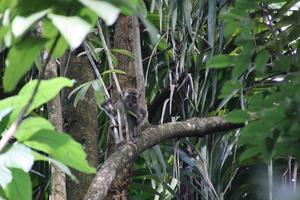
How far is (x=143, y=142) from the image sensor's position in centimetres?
184

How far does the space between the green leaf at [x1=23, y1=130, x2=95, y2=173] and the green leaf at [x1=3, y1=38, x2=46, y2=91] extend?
0.09 meters

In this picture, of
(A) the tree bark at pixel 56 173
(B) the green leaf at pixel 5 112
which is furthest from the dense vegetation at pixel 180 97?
(A) the tree bark at pixel 56 173

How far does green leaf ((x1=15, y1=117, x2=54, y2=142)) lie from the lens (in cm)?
70

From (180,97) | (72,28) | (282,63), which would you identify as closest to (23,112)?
(72,28)

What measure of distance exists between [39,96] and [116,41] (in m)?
1.61

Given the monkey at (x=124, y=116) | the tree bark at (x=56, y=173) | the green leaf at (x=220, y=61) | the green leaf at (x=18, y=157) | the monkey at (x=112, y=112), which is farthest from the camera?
the monkey at (x=112, y=112)

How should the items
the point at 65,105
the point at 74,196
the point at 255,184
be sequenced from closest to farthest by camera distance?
the point at 74,196, the point at 65,105, the point at 255,184

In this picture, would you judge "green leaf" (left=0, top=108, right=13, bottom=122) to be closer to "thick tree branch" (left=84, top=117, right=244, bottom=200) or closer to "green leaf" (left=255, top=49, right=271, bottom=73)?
"green leaf" (left=255, top=49, right=271, bottom=73)

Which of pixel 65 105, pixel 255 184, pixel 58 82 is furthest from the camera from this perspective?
pixel 255 184

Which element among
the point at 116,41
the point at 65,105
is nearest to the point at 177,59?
the point at 116,41

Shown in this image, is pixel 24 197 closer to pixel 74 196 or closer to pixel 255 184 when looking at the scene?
pixel 74 196

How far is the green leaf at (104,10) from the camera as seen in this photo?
530mm

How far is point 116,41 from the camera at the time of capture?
7.58 feet

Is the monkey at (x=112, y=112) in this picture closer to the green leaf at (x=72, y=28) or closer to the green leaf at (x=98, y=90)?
the green leaf at (x=98, y=90)
